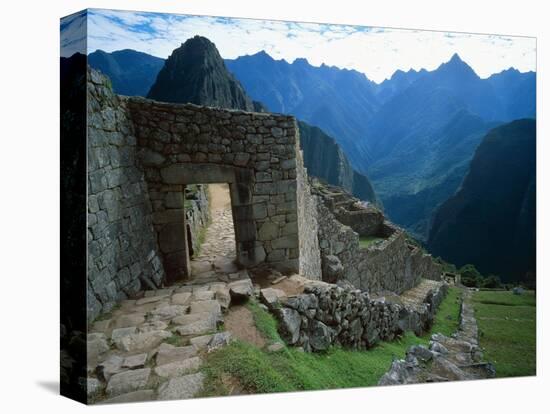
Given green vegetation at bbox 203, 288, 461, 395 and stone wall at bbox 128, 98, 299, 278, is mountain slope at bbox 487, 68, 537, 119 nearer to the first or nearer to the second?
stone wall at bbox 128, 98, 299, 278

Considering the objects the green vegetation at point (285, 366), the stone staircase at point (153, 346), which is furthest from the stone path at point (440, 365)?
the stone staircase at point (153, 346)

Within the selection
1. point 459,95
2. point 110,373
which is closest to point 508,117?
point 459,95

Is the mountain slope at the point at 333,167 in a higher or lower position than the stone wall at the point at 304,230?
higher

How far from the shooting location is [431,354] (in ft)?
25.3

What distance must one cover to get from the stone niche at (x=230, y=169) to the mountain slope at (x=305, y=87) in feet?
3.09

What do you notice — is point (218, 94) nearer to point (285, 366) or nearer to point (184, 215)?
point (184, 215)

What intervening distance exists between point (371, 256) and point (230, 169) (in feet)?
32.7

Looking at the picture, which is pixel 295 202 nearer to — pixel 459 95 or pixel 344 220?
pixel 459 95

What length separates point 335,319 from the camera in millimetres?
7023

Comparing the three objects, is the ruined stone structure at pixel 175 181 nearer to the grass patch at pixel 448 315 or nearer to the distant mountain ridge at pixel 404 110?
the distant mountain ridge at pixel 404 110

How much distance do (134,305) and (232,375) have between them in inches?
69.2

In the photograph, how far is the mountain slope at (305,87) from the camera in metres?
7.46

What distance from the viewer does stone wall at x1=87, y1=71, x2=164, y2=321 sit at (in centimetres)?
512

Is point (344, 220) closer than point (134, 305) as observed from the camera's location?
No
